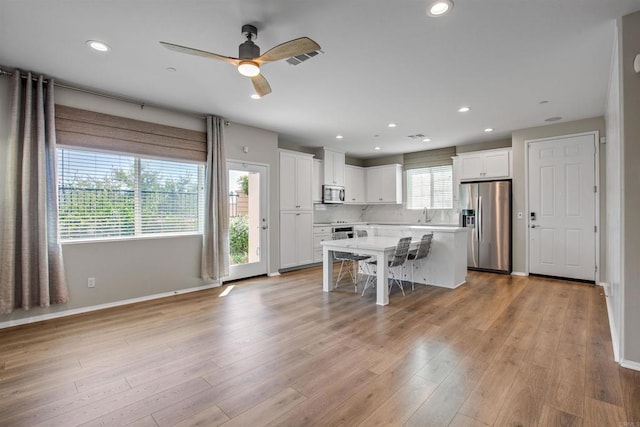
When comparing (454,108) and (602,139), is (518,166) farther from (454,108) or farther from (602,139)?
(454,108)

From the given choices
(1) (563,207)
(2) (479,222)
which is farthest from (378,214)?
(1) (563,207)

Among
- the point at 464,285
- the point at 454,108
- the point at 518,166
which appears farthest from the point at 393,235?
the point at 518,166

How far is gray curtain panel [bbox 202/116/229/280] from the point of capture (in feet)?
15.2

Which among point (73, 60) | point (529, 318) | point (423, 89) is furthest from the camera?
point (423, 89)

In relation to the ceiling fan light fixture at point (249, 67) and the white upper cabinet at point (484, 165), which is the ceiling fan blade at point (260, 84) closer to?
the ceiling fan light fixture at point (249, 67)

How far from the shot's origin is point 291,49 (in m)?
2.24

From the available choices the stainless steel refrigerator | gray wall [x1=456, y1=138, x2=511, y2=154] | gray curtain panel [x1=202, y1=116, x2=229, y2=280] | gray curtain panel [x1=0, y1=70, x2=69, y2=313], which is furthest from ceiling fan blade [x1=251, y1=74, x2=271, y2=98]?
gray wall [x1=456, y1=138, x2=511, y2=154]

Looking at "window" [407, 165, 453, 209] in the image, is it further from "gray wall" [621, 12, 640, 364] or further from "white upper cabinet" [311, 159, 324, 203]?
"gray wall" [621, 12, 640, 364]

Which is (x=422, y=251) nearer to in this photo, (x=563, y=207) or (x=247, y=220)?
(x=563, y=207)

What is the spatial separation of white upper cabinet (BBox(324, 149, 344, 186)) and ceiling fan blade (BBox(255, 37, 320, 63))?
15.1 feet

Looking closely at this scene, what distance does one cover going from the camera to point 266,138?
5.53 metres

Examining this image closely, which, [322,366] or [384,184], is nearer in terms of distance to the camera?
[322,366]

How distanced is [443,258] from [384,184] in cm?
345

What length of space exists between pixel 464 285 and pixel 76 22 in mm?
5488
